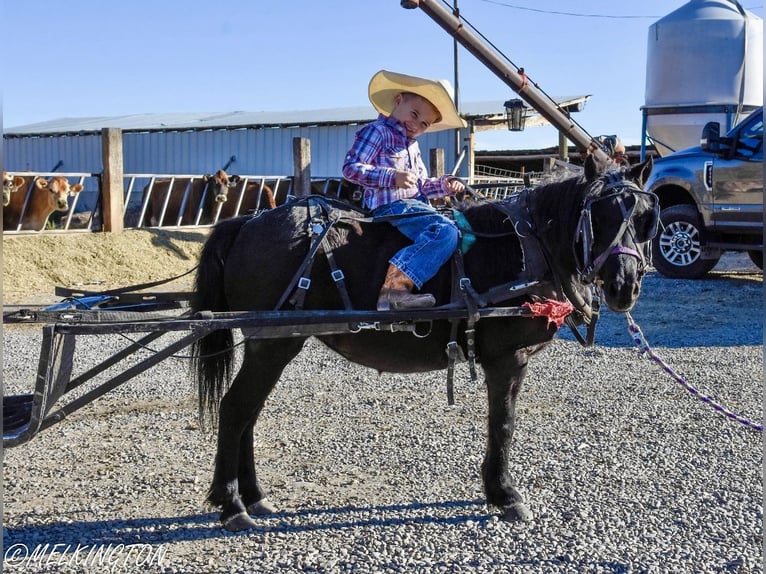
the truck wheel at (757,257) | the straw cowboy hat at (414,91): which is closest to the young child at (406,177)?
the straw cowboy hat at (414,91)

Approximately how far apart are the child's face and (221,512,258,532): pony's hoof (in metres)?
2.49

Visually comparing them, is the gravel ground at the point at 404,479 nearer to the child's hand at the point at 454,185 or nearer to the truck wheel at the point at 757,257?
the child's hand at the point at 454,185

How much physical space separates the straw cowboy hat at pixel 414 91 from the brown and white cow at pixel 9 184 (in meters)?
11.1

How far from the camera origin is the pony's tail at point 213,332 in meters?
4.53

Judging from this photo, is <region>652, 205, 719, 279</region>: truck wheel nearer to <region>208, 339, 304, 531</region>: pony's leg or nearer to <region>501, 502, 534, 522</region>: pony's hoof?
<region>501, 502, 534, 522</region>: pony's hoof

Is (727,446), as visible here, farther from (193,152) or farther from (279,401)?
(193,152)

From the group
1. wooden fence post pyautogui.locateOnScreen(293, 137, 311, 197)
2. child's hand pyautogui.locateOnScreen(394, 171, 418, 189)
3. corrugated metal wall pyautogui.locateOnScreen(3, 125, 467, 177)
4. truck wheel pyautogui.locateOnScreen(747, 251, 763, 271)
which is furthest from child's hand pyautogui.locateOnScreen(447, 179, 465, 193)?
corrugated metal wall pyautogui.locateOnScreen(3, 125, 467, 177)

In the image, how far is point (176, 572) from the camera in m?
3.70

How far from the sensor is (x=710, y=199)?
482 inches

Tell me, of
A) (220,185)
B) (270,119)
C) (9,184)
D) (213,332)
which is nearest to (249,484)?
(213,332)

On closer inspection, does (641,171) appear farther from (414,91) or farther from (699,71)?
(699,71)

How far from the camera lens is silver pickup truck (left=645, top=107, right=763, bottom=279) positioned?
11906 mm

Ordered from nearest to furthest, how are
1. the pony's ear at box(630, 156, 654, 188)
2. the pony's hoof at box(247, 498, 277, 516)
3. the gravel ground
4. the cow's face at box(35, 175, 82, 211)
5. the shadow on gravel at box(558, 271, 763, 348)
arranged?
the gravel ground, the pony's ear at box(630, 156, 654, 188), the pony's hoof at box(247, 498, 277, 516), the shadow on gravel at box(558, 271, 763, 348), the cow's face at box(35, 175, 82, 211)

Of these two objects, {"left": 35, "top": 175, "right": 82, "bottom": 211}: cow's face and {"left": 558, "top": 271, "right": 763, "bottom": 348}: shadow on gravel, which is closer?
{"left": 558, "top": 271, "right": 763, "bottom": 348}: shadow on gravel
